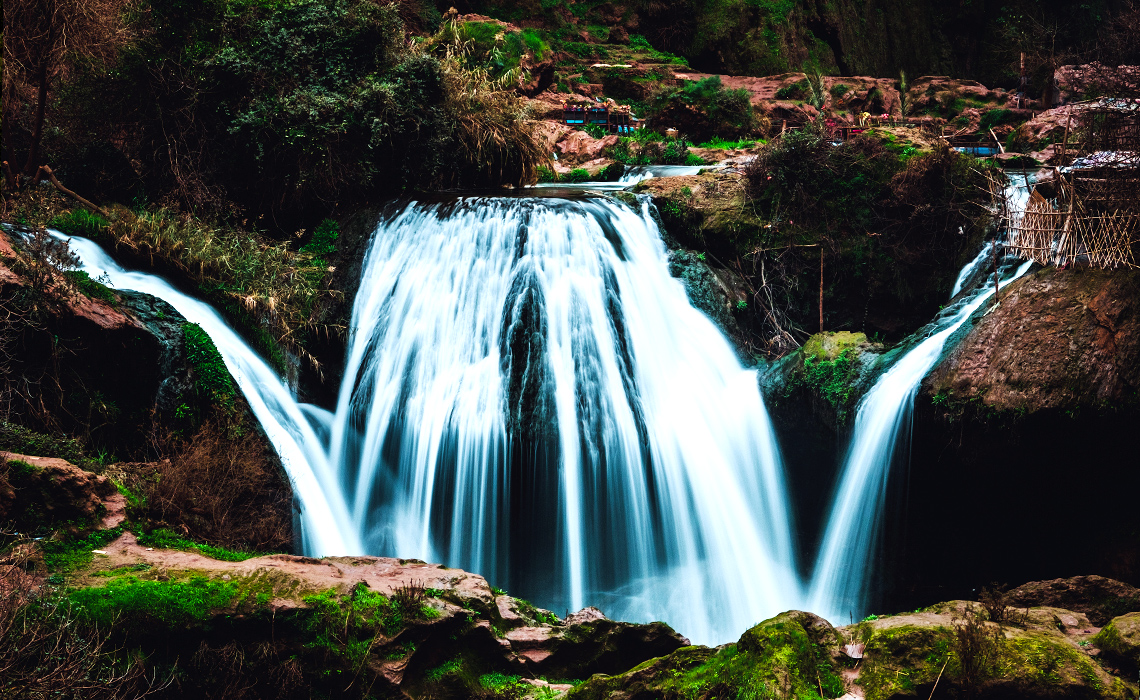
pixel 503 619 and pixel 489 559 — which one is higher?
pixel 503 619

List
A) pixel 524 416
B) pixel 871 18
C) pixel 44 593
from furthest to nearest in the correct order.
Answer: pixel 871 18
pixel 524 416
pixel 44 593

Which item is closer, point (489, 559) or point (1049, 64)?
point (489, 559)

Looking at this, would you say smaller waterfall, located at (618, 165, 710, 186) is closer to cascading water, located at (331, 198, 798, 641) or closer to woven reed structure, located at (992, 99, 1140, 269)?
cascading water, located at (331, 198, 798, 641)

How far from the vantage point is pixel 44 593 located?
152 inches

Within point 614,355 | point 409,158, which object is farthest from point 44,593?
point 409,158

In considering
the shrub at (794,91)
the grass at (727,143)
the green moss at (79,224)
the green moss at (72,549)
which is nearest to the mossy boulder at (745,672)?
the green moss at (72,549)

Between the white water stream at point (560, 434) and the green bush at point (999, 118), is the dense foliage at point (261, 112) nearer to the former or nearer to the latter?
the white water stream at point (560, 434)

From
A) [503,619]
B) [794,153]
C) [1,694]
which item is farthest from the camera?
[794,153]

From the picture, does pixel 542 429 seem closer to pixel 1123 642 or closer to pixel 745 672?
pixel 745 672

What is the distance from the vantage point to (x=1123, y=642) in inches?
161

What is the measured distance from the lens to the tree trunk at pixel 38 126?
10.1 m

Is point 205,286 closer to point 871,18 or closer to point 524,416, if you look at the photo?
point 524,416

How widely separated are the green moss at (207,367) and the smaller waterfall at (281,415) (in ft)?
1.31

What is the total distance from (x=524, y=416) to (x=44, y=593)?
16.8 feet
